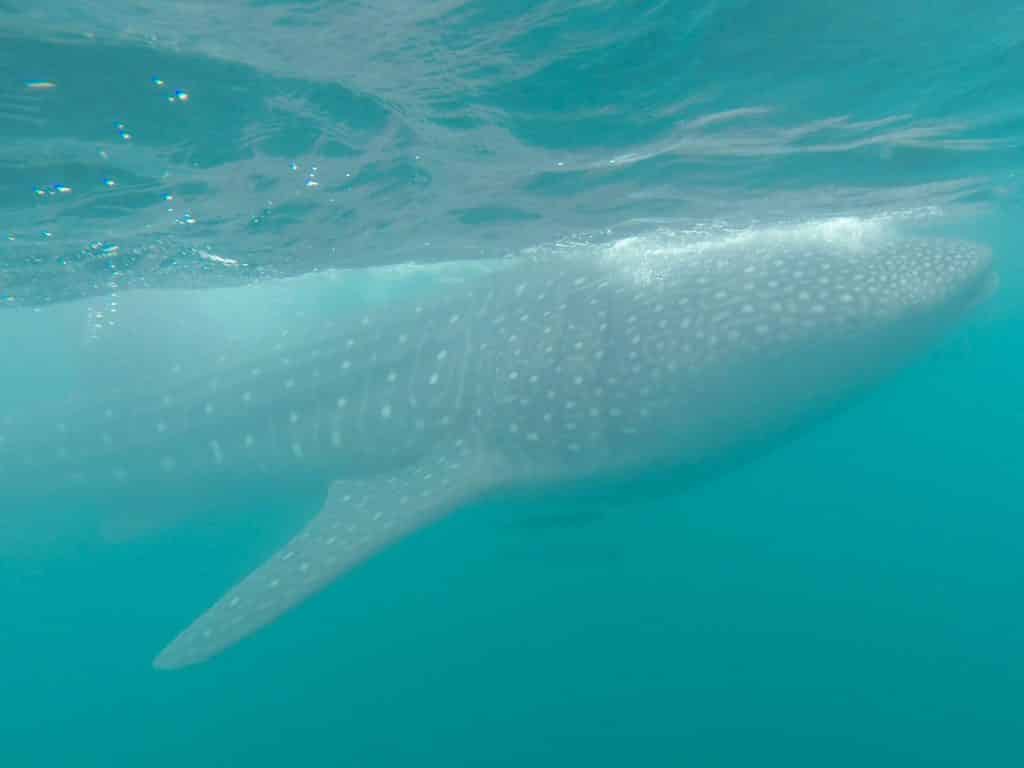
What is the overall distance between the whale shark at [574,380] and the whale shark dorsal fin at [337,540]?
0.02m

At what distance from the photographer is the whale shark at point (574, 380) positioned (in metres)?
5.79

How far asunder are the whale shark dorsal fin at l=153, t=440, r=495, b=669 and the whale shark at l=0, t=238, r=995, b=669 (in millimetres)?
19

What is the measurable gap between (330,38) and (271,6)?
629 millimetres

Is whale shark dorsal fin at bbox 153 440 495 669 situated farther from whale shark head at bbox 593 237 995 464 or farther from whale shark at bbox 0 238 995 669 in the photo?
whale shark head at bbox 593 237 995 464

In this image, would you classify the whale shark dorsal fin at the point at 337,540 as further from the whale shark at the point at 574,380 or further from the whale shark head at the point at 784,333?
the whale shark head at the point at 784,333

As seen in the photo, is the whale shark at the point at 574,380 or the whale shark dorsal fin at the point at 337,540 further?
the whale shark at the point at 574,380

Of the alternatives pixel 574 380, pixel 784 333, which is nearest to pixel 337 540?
pixel 574 380

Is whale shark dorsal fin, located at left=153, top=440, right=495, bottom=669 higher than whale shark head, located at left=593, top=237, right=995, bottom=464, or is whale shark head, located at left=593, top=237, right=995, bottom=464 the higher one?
whale shark head, located at left=593, top=237, right=995, bottom=464

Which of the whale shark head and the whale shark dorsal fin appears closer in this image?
the whale shark dorsal fin

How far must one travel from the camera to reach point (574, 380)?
6406mm

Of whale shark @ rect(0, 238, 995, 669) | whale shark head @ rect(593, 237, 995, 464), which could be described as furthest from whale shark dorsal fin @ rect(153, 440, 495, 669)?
whale shark head @ rect(593, 237, 995, 464)

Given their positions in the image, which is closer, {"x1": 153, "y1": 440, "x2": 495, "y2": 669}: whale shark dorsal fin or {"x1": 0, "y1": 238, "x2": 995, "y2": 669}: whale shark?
{"x1": 153, "y1": 440, "x2": 495, "y2": 669}: whale shark dorsal fin

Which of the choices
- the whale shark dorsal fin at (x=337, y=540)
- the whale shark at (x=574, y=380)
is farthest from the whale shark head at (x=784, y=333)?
the whale shark dorsal fin at (x=337, y=540)

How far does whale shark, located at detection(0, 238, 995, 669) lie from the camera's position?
5785mm
